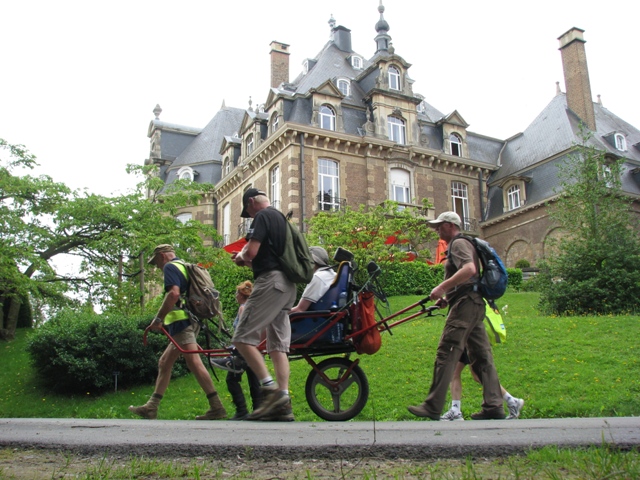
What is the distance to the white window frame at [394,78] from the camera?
1206 inches

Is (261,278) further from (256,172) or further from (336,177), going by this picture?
(256,172)

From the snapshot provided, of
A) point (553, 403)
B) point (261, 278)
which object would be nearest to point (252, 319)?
point (261, 278)

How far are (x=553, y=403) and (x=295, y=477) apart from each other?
19.3 ft

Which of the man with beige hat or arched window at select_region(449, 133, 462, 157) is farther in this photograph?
arched window at select_region(449, 133, 462, 157)

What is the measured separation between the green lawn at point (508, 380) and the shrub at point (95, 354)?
0.25m

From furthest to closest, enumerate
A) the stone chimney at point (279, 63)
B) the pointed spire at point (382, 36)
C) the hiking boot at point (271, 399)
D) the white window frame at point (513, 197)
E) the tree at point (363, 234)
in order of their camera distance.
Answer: the stone chimney at point (279, 63) → the pointed spire at point (382, 36) → the white window frame at point (513, 197) → the tree at point (363, 234) → the hiking boot at point (271, 399)

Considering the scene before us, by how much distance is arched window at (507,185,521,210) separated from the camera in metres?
31.7

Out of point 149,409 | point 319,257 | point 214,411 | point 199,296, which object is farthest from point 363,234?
point 149,409

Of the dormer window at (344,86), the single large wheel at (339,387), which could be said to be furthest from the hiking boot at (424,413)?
the dormer window at (344,86)

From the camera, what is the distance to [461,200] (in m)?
32.5

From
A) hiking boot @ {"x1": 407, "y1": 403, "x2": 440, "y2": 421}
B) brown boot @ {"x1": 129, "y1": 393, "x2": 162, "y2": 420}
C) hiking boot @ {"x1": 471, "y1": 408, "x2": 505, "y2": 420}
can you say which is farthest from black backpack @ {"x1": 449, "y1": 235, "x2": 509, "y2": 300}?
brown boot @ {"x1": 129, "y1": 393, "x2": 162, "y2": 420}

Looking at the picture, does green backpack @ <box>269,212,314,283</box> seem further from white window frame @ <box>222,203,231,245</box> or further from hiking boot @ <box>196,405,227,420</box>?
white window frame @ <box>222,203,231,245</box>

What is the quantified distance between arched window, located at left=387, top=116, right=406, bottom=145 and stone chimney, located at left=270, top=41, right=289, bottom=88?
8074 mm

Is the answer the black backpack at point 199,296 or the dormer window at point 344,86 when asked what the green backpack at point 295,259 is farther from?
the dormer window at point 344,86
